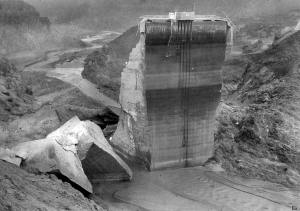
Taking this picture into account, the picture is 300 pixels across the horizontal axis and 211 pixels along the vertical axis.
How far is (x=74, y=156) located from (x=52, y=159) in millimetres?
1197

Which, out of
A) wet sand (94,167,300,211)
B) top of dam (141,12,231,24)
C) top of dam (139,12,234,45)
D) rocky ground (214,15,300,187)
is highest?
top of dam (141,12,231,24)

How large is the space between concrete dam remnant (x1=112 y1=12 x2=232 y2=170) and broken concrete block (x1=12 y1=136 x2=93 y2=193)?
158 inches

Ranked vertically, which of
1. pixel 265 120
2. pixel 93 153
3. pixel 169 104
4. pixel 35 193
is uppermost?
pixel 169 104

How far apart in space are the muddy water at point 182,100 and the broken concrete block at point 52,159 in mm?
4162

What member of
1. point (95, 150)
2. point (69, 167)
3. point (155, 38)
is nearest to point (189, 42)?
point (155, 38)

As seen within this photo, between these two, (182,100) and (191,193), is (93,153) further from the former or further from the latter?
(182,100)

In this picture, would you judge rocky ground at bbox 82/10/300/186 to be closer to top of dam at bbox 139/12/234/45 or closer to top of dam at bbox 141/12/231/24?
top of dam at bbox 139/12/234/45

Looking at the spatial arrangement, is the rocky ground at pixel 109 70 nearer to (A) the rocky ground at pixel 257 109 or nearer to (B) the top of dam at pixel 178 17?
(A) the rocky ground at pixel 257 109

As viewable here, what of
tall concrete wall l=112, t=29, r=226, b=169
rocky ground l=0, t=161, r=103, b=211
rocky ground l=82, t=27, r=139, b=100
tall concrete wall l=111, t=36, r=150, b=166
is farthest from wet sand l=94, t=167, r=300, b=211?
rocky ground l=82, t=27, r=139, b=100

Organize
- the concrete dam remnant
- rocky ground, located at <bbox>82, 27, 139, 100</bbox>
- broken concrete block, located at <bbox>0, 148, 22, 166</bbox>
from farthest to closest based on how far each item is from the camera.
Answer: rocky ground, located at <bbox>82, 27, 139, 100</bbox>, the concrete dam remnant, broken concrete block, located at <bbox>0, 148, 22, 166</bbox>

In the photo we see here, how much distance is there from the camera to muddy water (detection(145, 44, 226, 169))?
19.9 m

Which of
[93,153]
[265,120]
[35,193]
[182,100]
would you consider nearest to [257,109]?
[265,120]

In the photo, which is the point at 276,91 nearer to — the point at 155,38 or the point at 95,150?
the point at 155,38

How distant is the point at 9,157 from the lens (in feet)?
55.0
